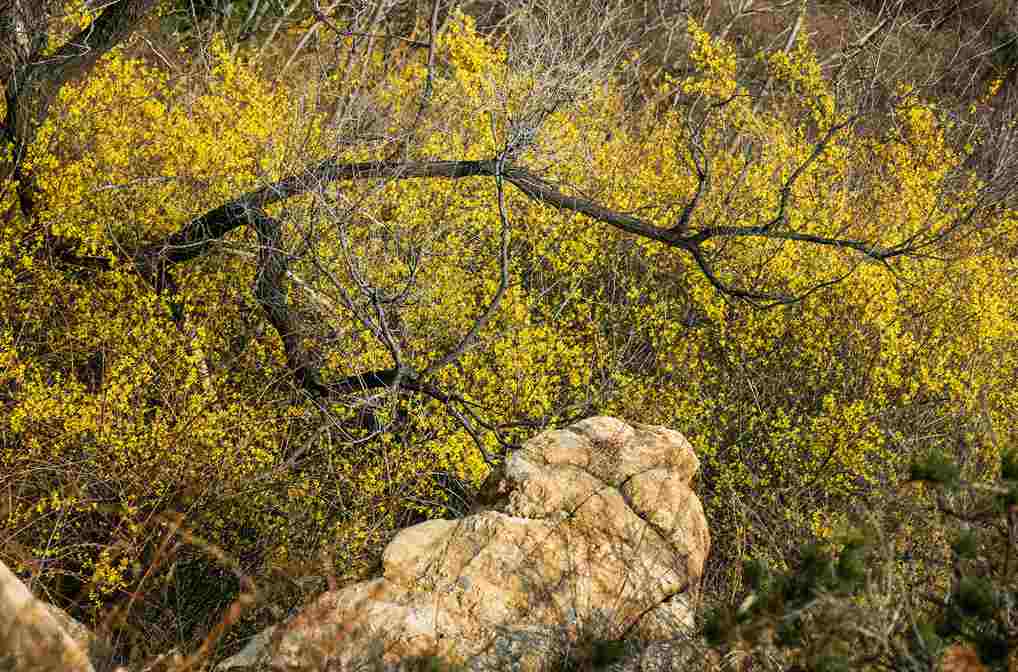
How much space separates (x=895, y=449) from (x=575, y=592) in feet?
13.0

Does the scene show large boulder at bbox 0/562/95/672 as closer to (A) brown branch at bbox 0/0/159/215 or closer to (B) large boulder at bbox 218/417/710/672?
(B) large boulder at bbox 218/417/710/672

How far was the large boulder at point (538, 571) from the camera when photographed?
120 inches

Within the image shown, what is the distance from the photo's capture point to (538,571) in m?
3.41

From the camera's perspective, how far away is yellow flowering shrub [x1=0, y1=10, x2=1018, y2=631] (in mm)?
5016

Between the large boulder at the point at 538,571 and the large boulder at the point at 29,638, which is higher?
the large boulder at the point at 538,571

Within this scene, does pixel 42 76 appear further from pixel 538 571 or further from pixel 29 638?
pixel 538 571

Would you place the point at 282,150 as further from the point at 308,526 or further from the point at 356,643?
the point at 356,643

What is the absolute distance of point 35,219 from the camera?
6207 millimetres

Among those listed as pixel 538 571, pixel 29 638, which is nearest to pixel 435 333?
pixel 538 571

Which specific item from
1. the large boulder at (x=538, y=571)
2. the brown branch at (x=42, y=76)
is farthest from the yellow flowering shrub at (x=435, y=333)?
the large boulder at (x=538, y=571)

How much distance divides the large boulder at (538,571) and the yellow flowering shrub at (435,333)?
58.7 inches

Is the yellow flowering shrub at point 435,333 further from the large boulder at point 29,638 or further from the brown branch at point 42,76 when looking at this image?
the large boulder at point 29,638

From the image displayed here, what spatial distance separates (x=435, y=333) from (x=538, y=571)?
320 cm

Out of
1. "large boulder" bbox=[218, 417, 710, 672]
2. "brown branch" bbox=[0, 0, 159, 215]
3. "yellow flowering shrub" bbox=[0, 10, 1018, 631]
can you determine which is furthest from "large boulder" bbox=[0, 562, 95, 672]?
"brown branch" bbox=[0, 0, 159, 215]
